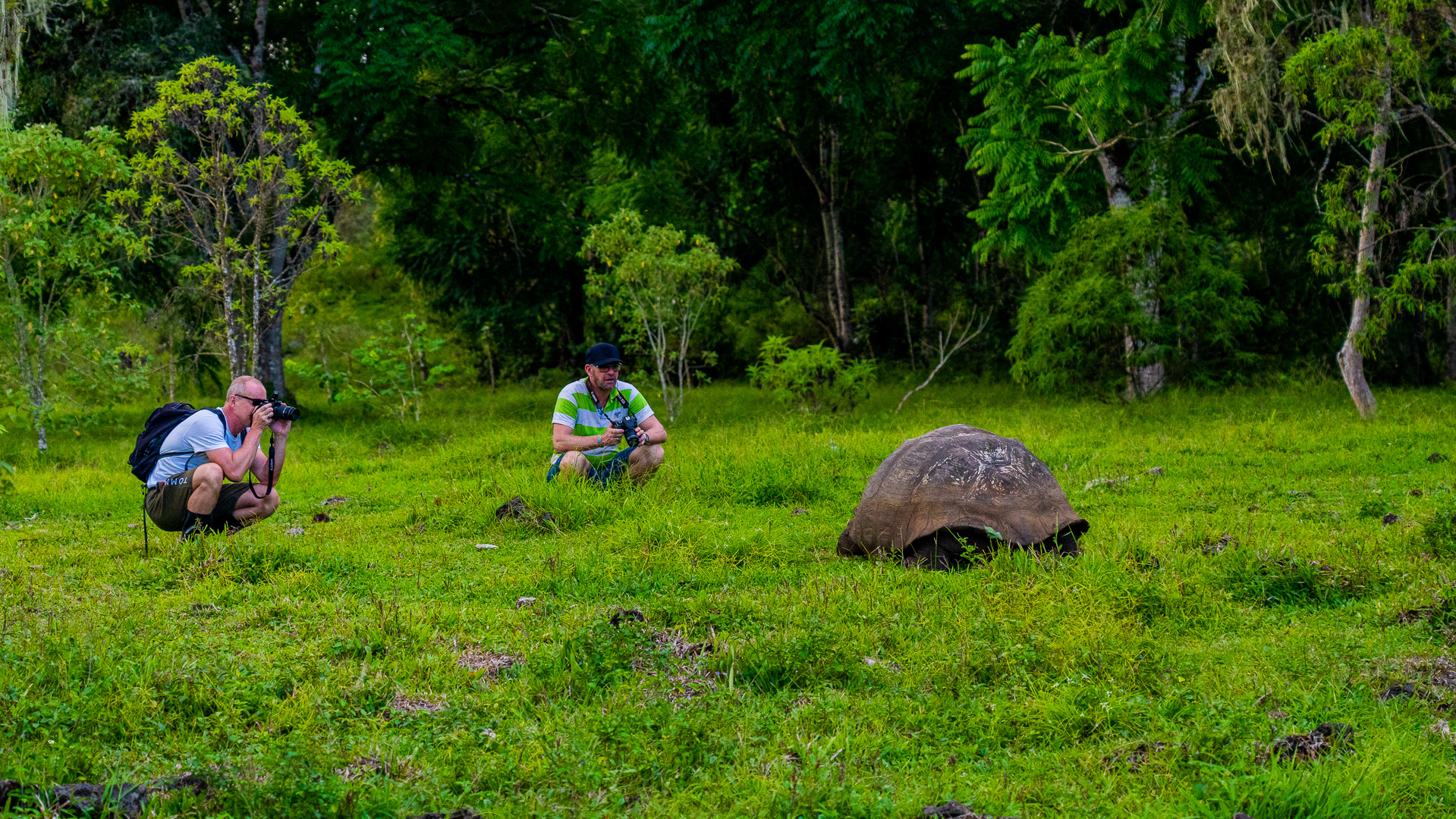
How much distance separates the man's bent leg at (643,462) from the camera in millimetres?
9016

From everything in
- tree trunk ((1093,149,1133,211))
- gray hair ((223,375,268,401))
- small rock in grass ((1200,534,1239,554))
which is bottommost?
small rock in grass ((1200,534,1239,554))

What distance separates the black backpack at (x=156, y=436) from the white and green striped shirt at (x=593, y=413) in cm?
250

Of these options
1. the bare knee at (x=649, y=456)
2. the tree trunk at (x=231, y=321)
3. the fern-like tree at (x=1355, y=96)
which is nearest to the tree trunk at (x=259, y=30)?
the tree trunk at (x=231, y=321)

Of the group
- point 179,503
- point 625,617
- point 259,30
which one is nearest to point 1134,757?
point 625,617

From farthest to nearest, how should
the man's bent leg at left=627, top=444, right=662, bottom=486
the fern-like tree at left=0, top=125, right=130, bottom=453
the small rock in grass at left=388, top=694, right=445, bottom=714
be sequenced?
the fern-like tree at left=0, top=125, right=130, bottom=453, the man's bent leg at left=627, top=444, right=662, bottom=486, the small rock in grass at left=388, top=694, right=445, bottom=714


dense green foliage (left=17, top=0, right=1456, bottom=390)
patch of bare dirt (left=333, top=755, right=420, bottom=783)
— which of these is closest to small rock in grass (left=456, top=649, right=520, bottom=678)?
patch of bare dirt (left=333, top=755, right=420, bottom=783)

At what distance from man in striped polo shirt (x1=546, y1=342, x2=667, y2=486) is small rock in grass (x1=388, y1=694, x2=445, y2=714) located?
13.5ft

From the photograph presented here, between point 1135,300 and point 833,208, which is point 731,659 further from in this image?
point 833,208

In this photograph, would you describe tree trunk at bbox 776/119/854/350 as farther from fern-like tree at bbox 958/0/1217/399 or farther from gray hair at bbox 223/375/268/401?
gray hair at bbox 223/375/268/401

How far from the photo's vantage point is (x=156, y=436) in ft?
23.1

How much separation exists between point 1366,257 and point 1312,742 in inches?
379

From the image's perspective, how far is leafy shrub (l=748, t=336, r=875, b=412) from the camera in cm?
1490

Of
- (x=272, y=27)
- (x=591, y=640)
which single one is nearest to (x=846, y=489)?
(x=591, y=640)

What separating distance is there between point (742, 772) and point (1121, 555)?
343 centimetres
